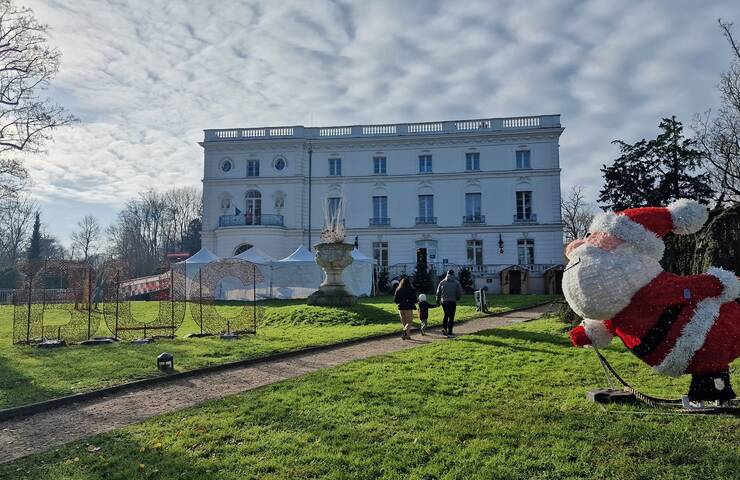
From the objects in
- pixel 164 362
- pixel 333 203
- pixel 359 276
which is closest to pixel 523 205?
pixel 333 203

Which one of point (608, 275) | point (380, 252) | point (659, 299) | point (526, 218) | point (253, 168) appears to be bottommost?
point (659, 299)

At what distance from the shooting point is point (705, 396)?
5.12 metres

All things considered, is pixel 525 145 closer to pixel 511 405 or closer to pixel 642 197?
pixel 642 197

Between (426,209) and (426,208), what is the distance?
3.4 inches

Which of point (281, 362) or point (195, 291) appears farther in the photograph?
point (195, 291)

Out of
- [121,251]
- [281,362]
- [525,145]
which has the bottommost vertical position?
[281,362]

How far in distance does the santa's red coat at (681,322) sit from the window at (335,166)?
37464mm

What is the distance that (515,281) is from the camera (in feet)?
117

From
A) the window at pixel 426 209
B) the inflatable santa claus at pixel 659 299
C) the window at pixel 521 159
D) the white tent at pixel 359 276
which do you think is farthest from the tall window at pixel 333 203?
the inflatable santa claus at pixel 659 299

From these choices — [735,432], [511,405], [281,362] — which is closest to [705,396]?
[735,432]

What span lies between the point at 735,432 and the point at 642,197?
33.3m

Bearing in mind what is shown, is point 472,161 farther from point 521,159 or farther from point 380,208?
point 380,208

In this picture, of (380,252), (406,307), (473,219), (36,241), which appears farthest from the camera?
(36,241)

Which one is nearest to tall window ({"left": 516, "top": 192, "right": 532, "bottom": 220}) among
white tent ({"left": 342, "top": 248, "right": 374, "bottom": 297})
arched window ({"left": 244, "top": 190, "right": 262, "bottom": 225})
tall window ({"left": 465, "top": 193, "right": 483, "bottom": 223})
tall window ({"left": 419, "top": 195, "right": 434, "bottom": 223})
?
Answer: tall window ({"left": 465, "top": 193, "right": 483, "bottom": 223})
